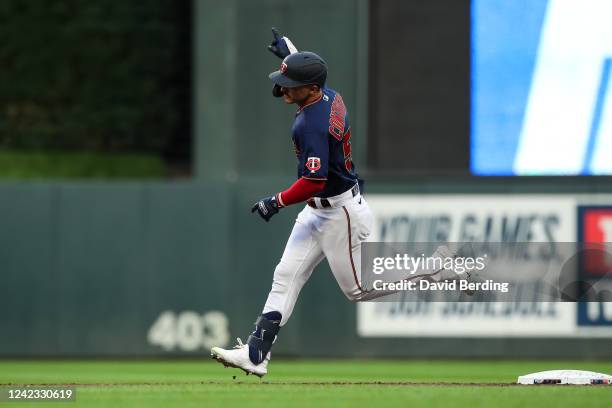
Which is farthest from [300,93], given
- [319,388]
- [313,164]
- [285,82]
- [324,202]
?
[319,388]

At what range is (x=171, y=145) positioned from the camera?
19.1 meters

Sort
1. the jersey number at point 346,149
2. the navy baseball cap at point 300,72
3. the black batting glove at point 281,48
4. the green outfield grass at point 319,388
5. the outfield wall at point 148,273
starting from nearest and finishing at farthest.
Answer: the green outfield grass at point 319,388, the navy baseball cap at point 300,72, the jersey number at point 346,149, the black batting glove at point 281,48, the outfield wall at point 148,273

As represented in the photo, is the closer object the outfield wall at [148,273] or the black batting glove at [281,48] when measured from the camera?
the black batting glove at [281,48]

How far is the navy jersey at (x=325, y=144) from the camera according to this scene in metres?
7.76

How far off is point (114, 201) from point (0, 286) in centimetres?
130

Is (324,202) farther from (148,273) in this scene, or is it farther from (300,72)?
(148,273)

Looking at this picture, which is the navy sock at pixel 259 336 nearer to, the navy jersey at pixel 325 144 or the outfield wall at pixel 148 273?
the navy jersey at pixel 325 144

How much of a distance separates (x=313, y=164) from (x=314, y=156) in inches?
1.9

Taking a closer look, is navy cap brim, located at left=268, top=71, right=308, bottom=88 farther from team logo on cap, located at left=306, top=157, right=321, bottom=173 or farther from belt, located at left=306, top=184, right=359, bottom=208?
belt, located at left=306, top=184, right=359, bottom=208

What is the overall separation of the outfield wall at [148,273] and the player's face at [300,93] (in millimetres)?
4210

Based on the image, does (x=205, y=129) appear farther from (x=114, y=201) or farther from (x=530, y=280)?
(x=530, y=280)

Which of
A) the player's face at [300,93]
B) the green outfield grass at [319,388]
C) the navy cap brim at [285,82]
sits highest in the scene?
the navy cap brim at [285,82]

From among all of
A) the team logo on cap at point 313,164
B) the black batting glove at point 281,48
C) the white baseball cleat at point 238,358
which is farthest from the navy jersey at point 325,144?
the white baseball cleat at point 238,358

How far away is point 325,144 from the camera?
25.7 feet
